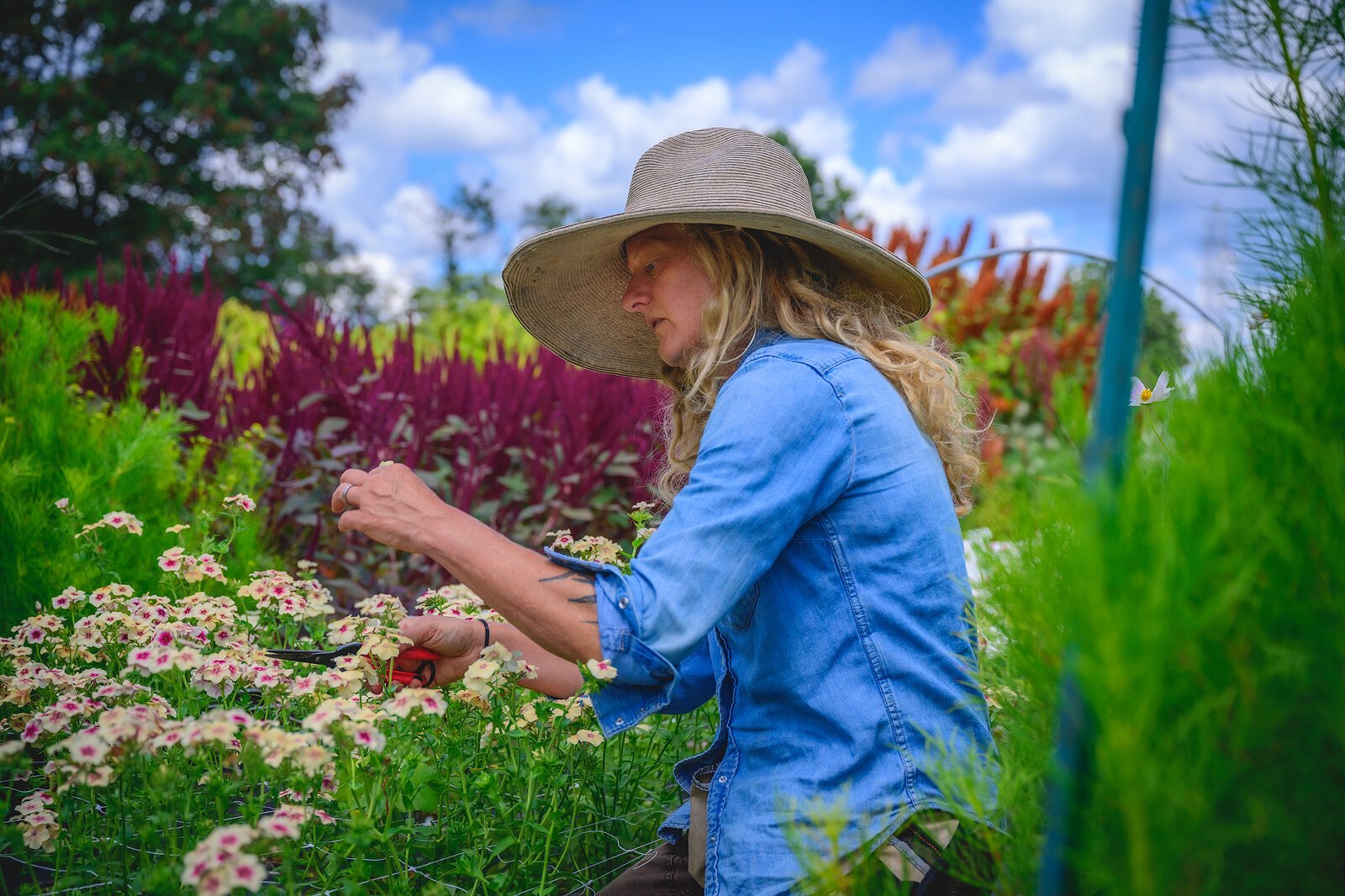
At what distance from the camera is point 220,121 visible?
71.6 ft

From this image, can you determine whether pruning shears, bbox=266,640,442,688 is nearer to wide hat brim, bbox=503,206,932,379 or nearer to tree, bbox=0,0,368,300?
wide hat brim, bbox=503,206,932,379

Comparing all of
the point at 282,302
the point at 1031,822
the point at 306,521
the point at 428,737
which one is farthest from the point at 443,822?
the point at 282,302

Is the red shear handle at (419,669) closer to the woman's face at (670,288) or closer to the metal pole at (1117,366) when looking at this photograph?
the woman's face at (670,288)

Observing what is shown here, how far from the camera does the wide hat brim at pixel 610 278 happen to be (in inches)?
75.7

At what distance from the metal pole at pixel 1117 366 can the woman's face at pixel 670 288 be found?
3.69 feet

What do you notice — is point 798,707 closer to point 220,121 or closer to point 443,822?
point 443,822

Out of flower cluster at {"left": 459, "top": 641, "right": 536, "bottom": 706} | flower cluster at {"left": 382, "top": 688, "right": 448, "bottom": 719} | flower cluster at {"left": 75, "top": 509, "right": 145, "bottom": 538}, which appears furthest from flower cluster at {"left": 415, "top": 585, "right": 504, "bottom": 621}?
flower cluster at {"left": 75, "top": 509, "right": 145, "bottom": 538}

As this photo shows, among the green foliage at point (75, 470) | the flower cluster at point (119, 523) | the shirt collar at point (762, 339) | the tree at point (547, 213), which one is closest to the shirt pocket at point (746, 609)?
the shirt collar at point (762, 339)

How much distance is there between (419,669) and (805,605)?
847 millimetres

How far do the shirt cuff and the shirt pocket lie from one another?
0.79 feet

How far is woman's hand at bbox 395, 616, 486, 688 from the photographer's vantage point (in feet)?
6.41

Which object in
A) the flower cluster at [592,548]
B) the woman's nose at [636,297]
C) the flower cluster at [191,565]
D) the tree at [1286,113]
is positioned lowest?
the flower cluster at [191,565]

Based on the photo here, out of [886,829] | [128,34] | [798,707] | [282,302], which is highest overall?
[128,34]

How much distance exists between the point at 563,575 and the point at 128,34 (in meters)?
25.0
